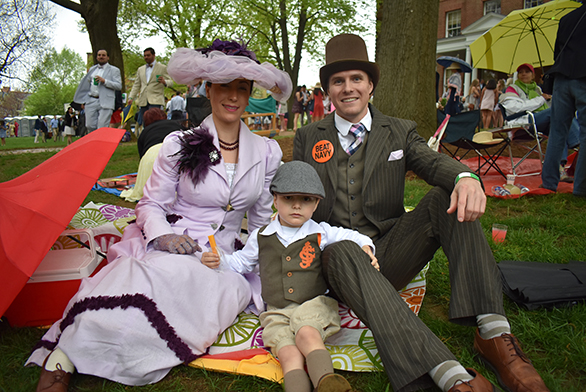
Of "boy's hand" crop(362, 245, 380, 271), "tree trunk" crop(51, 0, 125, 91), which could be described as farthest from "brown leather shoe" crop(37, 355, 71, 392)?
"tree trunk" crop(51, 0, 125, 91)

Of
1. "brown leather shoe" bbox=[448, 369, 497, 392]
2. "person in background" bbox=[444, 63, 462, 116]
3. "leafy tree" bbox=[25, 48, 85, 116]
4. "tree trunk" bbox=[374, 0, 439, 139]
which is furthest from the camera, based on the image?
"leafy tree" bbox=[25, 48, 85, 116]

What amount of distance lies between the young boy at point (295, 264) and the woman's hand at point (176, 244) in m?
0.11

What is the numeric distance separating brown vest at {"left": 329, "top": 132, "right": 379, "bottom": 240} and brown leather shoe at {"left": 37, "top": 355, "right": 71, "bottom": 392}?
1673 millimetres

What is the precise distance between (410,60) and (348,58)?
4445 mm

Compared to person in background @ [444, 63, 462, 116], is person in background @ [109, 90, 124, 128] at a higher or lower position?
lower

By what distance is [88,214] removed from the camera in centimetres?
444

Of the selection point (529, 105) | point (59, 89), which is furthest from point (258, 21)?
point (59, 89)

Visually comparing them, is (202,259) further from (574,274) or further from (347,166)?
(574,274)

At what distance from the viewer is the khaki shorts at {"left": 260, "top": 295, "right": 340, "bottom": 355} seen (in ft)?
6.68

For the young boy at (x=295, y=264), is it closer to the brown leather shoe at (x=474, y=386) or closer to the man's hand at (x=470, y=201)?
the man's hand at (x=470, y=201)

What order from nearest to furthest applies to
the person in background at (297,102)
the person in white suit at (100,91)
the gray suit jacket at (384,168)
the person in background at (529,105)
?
the gray suit jacket at (384,168) < the person in background at (529,105) < the person in white suit at (100,91) < the person in background at (297,102)

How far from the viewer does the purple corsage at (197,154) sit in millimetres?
2523

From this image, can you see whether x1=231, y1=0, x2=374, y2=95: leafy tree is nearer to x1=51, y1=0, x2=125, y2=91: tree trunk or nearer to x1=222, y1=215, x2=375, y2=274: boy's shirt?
x1=51, y1=0, x2=125, y2=91: tree trunk

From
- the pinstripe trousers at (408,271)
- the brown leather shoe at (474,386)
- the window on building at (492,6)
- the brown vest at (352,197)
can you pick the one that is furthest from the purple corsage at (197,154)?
the window on building at (492,6)
